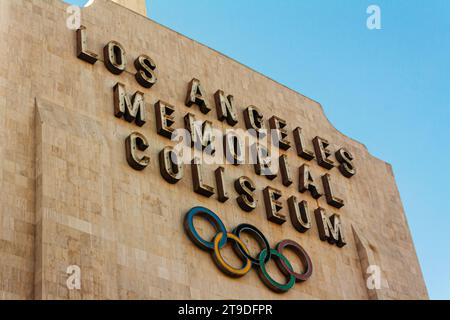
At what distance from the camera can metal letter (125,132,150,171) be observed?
27562mm

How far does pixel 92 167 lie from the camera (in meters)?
25.8

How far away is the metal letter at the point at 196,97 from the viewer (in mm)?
31413

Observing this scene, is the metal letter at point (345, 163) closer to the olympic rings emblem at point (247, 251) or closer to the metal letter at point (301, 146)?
the metal letter at point (301, 146)

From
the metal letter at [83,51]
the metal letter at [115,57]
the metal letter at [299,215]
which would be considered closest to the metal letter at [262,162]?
the metal letter at [299,215]

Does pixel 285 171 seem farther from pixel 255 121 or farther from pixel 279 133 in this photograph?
pixel 255 121

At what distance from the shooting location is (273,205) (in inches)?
1215

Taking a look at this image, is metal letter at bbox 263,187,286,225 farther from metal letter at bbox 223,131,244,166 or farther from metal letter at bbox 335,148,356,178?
metal letter at bbox 335,148,356,178

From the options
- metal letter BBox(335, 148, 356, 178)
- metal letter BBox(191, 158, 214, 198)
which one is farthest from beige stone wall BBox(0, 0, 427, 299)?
metal letter BBox(335, 148, 356, 178)

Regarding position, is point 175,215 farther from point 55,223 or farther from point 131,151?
point 55,223

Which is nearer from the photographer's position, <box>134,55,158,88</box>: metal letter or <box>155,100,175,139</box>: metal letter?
<box>155,100,175,139</box>: metal letter

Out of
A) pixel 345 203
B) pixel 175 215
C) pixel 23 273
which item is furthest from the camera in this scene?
pixel 345 203

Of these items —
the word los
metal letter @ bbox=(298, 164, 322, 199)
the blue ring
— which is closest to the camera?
the blue ring
